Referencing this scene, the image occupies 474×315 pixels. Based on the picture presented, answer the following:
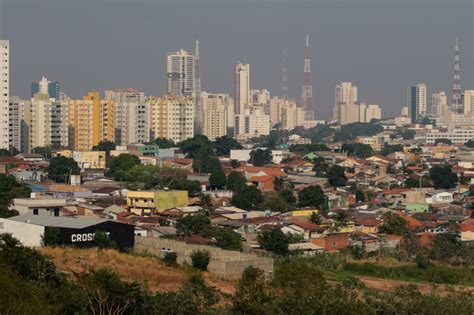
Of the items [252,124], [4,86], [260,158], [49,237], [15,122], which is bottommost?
[49,237]

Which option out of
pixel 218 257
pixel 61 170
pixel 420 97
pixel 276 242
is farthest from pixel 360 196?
pixel 420 97

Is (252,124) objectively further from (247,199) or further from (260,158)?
(247,199)

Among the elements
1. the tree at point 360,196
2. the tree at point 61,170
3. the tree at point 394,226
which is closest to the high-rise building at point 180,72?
the tree at point 61,170

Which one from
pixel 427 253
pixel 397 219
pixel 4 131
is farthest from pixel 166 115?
pixel 427 253

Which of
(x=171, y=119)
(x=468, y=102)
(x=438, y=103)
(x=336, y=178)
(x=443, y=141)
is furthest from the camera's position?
(x=438, y=103)

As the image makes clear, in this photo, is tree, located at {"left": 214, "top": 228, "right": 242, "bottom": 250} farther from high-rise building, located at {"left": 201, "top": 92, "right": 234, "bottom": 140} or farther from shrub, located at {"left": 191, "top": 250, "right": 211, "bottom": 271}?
high-rise building, located at {"left": 201, "top": 92, "right": 234, "bottom": 140}

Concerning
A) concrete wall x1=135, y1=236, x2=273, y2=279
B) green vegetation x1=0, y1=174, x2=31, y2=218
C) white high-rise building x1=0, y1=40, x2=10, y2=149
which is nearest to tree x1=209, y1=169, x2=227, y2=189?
green vegetation x1=0, y1=174, x2=31, y2=218

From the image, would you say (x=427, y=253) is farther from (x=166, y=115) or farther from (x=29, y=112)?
(x=166, y=115)
